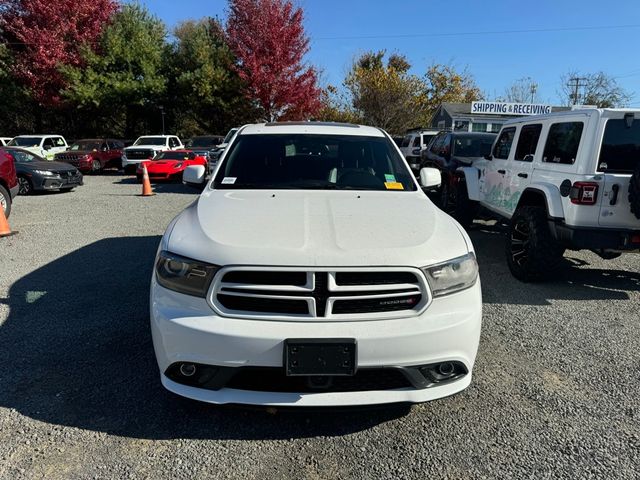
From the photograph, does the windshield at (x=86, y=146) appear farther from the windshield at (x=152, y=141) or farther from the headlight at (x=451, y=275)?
the headlight at (x=451, y=275)

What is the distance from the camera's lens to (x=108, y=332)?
3.80m

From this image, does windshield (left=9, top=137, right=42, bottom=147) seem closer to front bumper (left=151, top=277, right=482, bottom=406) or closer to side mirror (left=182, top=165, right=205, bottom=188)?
side mirror (left=182, top=165, right=205, bottom=188)

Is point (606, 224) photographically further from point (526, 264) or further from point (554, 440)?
point (554, 440)

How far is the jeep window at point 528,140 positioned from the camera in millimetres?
5727

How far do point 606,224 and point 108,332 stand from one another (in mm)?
4751

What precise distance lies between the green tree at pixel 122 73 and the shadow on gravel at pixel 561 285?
79.1 feet

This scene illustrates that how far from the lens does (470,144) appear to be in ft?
34.0

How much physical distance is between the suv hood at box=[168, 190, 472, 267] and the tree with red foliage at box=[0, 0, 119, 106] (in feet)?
85.6

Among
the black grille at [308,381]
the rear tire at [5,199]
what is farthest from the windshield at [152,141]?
the black grille at [308,381]

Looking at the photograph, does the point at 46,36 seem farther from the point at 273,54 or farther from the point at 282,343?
the point at 282,343

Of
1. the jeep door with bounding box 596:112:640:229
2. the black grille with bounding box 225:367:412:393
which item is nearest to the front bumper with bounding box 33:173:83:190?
the black grille with bounding box 225:367:412:393

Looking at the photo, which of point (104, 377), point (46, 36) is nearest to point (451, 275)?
point (104, 377)

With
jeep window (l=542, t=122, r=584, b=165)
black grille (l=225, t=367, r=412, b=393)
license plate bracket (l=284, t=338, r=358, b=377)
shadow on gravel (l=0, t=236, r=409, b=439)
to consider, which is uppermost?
jeep window (l=542, t=122, r=584, b=165)

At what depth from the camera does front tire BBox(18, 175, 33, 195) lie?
12570 mm
